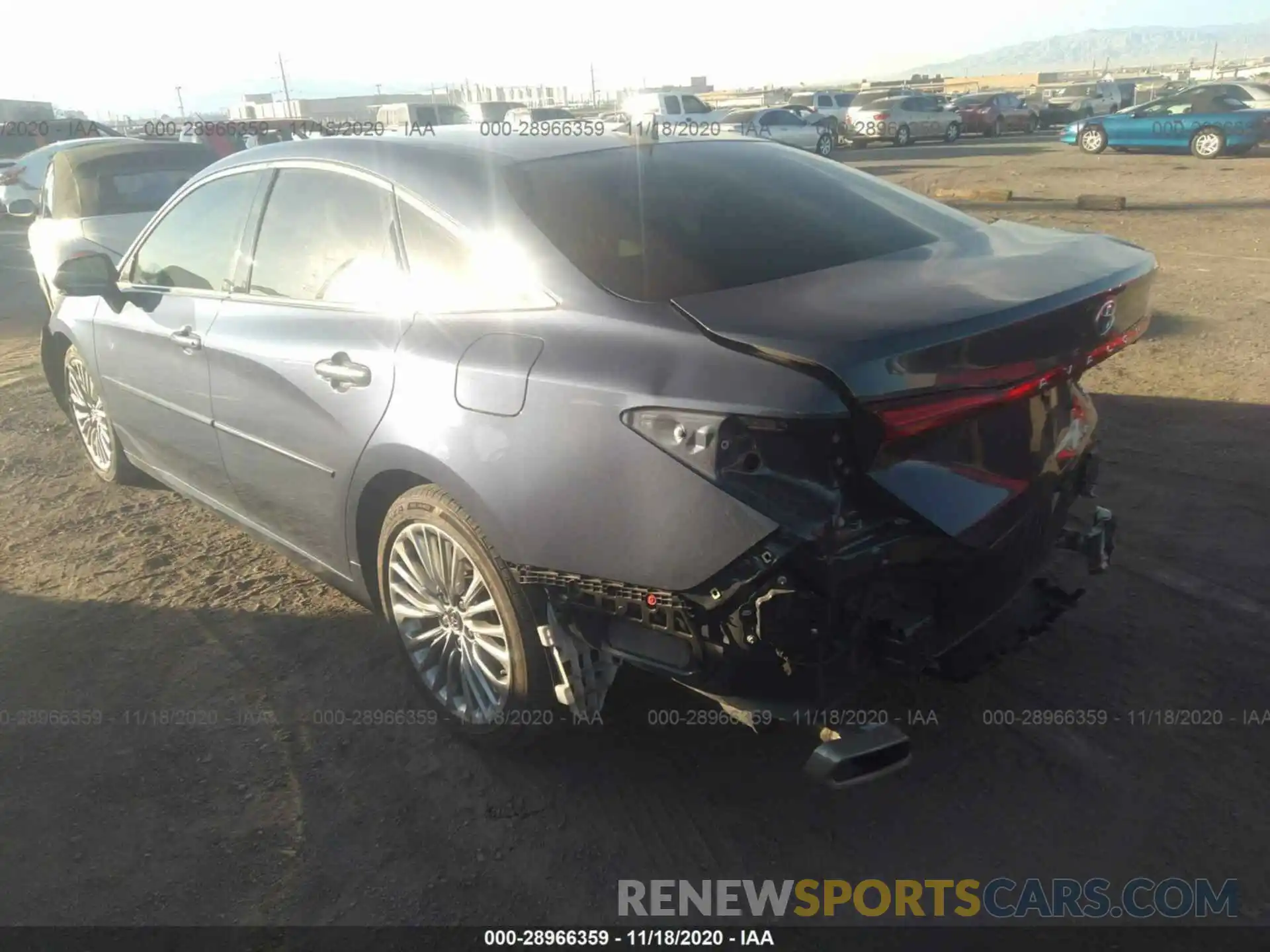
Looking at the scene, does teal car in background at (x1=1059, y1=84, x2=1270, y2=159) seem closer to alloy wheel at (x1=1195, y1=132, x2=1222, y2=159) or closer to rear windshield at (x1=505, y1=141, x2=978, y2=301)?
alloy wheel at (x1=1195, y1=132, x2=1222, y2=159)

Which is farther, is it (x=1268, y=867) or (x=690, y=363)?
(x=1268, y=867)

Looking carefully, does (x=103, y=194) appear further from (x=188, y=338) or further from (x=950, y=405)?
(x=950, y=405)

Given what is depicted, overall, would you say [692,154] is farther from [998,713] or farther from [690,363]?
[998,713]

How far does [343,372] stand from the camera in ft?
9.59

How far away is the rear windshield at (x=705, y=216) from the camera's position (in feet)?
8.46

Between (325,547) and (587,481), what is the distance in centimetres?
141

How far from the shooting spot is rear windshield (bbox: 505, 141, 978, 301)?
2.58m

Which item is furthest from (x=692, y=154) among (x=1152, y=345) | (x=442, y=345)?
(x=1152, y=345)

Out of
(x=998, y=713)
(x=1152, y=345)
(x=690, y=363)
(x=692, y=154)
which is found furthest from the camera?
(x=1152, y=345)

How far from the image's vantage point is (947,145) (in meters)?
30.7

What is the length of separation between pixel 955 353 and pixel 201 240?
123 inches

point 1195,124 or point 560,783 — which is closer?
point 560,783

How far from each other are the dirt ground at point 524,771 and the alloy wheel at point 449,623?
19cm
